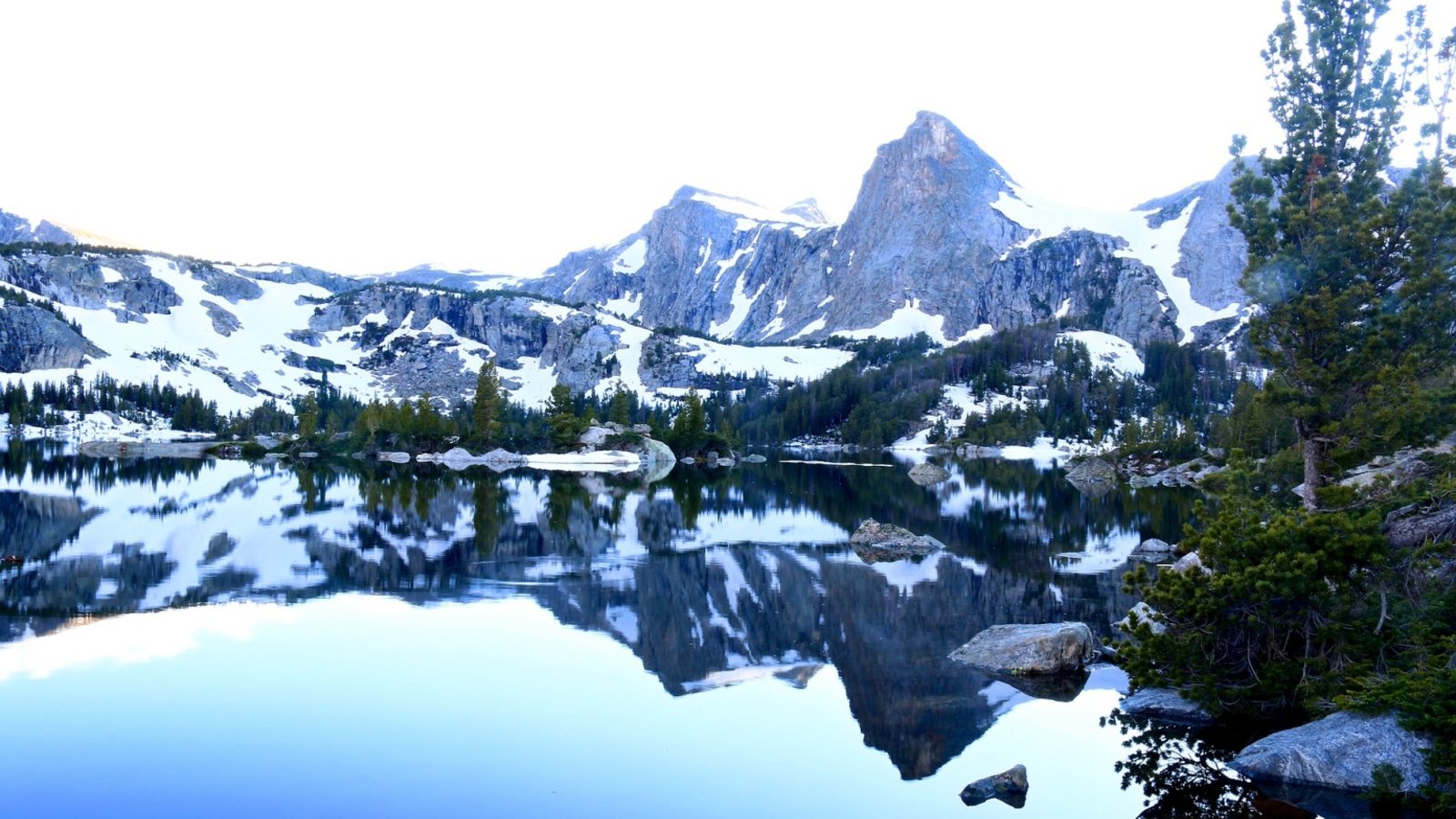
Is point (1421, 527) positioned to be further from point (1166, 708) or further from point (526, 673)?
point (526, 673)

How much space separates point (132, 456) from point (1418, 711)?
11764 cm

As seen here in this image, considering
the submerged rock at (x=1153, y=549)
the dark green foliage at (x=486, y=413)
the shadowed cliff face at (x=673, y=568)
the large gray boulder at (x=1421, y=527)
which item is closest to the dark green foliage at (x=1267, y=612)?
the large gray boulder at (x=1421, y=527)

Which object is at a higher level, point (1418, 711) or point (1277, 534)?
point (1277, 534)

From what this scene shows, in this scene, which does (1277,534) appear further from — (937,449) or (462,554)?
(937,449)

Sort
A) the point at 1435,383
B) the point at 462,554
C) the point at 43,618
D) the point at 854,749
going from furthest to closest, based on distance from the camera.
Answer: the point at 462,554 < the point at 1435,383 < the point at 43,618 < the point at 854,749

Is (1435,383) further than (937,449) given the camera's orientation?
No

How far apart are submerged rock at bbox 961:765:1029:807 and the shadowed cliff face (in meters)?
0.92

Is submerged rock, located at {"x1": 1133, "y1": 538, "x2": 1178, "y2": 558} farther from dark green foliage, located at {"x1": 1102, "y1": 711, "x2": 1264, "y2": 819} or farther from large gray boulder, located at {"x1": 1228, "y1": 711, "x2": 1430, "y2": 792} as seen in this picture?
large gray boulder, located at {"x1": 1228, "y1": 711, "x2": 1430, "y2": 792}

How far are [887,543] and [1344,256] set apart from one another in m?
17.7

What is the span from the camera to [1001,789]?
1220cm

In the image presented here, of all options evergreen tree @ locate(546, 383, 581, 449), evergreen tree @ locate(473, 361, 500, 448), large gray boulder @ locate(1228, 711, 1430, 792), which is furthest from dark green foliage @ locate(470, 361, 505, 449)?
large gray boulder @ locate(1228, 711, 1430, 792)

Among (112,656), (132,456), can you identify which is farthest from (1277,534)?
(132,456)

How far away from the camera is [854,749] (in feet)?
45.0

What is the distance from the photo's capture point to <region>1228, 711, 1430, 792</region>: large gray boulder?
11391 mm
